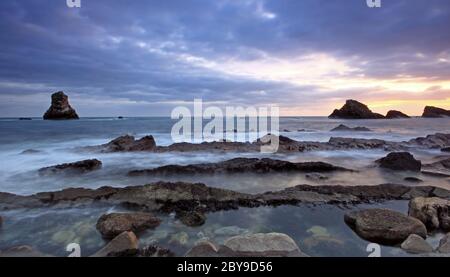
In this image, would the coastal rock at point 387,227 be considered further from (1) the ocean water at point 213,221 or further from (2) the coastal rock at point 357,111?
(2) the coastal rock at point 357,111

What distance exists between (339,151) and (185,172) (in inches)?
372

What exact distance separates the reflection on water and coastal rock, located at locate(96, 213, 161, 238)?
13 cm

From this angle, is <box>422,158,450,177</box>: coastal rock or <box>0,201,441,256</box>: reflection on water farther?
<box>422,158,450,177</box>: coastal rock

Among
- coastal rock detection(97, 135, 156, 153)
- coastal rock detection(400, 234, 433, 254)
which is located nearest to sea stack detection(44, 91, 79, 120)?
coastal rock detection(97, 135, 156, 153)

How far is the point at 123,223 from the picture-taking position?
5180 mm

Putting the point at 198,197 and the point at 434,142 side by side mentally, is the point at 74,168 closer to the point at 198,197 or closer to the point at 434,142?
the point at 198,197

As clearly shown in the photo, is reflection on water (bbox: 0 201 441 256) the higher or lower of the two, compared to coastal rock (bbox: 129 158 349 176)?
lower

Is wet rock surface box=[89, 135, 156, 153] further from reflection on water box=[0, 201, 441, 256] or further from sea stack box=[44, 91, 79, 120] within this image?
sea stack box=[44, 91, 79, 120]

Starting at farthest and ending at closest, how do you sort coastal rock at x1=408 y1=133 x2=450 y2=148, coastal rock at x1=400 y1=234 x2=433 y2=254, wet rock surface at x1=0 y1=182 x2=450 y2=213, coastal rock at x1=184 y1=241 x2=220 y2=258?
coastal rock at x1=408 y1=133 x2=450 y2=148
wet rock surface at x1=0 y1=182 x2=450 y2=213
coastal rock at x1=400 y1=234 x2=433 y2=254
coastal rock at x1=184 y1=241 x2=220 y2=258

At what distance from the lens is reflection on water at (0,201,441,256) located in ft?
15.4

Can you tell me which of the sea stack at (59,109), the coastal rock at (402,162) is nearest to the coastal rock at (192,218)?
the coastal rock at (402,162)

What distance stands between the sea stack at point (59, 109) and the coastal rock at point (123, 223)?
67.5 m

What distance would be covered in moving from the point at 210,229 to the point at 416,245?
3.21 m

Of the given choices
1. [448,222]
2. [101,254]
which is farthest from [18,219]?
[448,222]
